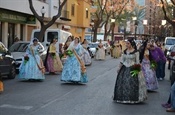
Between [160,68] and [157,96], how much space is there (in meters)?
5.40

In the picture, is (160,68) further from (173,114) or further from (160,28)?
(160,28)

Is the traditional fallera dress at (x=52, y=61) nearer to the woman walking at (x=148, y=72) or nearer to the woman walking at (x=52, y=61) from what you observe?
the woman walking at (x=52, y=61)

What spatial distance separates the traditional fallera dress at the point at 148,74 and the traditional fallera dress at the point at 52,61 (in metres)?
7.04

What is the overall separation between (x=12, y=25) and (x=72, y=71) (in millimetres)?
17778

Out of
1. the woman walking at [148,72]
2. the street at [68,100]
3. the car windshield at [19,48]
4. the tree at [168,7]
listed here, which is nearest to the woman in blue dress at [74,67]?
the street at [68,100]

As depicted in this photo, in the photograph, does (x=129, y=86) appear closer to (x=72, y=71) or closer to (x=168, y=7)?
(x=72, y=71)

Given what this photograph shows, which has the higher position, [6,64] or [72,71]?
[6,64]

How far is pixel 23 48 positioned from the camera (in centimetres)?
2003

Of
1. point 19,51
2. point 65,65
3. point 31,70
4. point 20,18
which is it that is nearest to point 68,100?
point 65,65

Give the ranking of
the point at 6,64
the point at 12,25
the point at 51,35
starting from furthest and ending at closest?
the point at 12,25
the point at 51,35
the point at 6,64

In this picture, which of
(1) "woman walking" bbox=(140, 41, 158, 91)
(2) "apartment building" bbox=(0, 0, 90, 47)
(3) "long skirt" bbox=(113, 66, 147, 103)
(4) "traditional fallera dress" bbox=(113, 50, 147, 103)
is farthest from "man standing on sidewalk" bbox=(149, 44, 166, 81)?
(2) "apartment building" bbox=(0, 0, 90, 47)

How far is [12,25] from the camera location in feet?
102

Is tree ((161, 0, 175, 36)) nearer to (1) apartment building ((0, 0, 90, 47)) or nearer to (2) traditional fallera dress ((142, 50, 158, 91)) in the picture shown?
(1) apartment building ((0, 0, 90, 47))

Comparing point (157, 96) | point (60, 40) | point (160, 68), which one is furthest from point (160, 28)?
point (157, 96)
